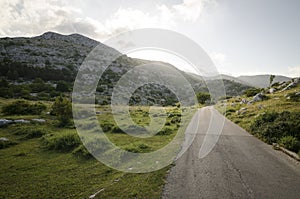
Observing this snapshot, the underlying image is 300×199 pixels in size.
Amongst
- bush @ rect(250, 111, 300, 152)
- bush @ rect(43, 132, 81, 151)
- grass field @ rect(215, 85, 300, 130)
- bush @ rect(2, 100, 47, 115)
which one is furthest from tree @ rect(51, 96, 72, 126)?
grass field @ rect(215, 85, 300, 130)

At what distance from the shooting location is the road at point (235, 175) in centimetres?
661

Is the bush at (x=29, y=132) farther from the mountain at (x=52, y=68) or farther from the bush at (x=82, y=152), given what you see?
the mountain at (x=52, y=68)

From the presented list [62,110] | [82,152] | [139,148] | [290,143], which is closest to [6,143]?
[82,152]

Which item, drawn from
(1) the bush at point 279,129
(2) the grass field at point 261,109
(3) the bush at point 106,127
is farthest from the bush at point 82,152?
(2) the grass field at point 261,109

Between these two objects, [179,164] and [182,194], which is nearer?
[182,194]

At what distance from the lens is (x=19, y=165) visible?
402 inches

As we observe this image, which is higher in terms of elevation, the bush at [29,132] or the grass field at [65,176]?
the bush at [29,132]

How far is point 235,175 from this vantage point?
8.09 metres

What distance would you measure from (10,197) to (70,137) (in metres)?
7.46

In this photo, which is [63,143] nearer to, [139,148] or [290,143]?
[139,148]

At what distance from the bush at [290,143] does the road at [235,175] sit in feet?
2.72

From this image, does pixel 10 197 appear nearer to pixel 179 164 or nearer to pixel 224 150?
pixel 179 164

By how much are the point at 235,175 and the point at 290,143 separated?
6.40 metres

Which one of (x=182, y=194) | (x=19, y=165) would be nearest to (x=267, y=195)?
(x=182, y=194)
